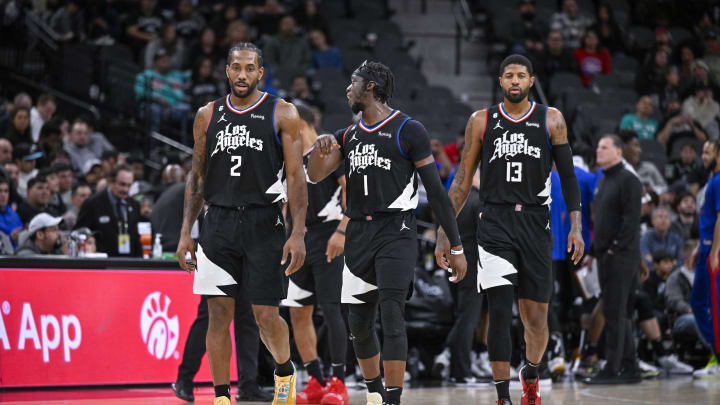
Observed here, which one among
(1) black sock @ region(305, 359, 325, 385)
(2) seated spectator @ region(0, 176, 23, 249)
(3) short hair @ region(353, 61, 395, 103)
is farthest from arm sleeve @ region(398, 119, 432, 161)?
(2) seated spectator @ region(0, 176, 23, 249)

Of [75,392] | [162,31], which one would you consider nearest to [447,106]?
[162,31]

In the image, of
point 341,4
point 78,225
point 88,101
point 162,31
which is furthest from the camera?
point 341,4

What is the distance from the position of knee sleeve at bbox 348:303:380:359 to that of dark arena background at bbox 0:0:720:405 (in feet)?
5.59

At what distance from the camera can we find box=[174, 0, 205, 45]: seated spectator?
1630 centimetres

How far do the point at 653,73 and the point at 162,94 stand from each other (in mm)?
8201

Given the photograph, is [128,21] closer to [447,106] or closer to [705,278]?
[447,106]

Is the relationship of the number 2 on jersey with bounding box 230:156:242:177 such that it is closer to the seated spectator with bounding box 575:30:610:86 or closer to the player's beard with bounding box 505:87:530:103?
the player's beard with bounding box 505:87:530:103

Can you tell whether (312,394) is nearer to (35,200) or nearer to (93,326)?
(93,326)

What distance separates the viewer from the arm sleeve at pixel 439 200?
593 centimetres

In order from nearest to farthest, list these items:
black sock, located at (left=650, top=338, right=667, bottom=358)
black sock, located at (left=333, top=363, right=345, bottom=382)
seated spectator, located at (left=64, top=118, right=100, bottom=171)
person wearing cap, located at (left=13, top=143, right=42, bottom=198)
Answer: black sock, located at (left=333, top=363, right=345, bottom=382)
black sock, located at (left=650, top=338, right=667, bottom=358)
person wearing cap, located at (left=13, top=143, right=42, bottom=198)
seated spectator, located at (left=64, top=118, right=100, bottom=171)

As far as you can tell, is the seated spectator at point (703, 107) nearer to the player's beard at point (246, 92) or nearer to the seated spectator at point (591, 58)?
the seated spectator at point (591, 58)

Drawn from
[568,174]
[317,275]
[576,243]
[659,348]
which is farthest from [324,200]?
[659,348]

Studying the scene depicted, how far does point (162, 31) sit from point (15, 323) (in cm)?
866

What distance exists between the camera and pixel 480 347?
979cm
